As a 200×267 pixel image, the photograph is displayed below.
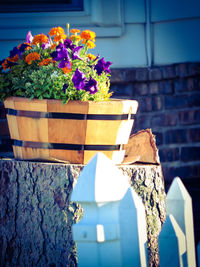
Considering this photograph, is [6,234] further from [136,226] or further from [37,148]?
[136,226]

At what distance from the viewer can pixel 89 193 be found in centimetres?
134

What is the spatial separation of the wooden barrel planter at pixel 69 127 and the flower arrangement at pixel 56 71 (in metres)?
0.07

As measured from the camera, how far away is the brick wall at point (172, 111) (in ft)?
12.3

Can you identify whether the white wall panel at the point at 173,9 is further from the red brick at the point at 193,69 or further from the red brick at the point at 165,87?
the red brick at the point at 165,87

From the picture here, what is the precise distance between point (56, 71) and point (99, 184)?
1155 millimetres

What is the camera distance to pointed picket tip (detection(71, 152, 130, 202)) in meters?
1.34

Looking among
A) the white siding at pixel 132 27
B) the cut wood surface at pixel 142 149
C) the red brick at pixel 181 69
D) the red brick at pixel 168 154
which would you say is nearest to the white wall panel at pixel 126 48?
the white siding at pixel 132 27

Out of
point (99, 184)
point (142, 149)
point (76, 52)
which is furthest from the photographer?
point (142, 149)

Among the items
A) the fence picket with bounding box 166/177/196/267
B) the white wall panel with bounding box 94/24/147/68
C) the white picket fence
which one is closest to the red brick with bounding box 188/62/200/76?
the white wall panel with bounding box 94/24/147/68

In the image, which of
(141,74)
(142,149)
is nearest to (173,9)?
(141,74)

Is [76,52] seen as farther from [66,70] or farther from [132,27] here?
[132,27]

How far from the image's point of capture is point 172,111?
3.89m

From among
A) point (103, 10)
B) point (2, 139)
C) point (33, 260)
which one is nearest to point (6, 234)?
point (33, 260)

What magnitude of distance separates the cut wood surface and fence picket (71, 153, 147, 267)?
1173 mm
